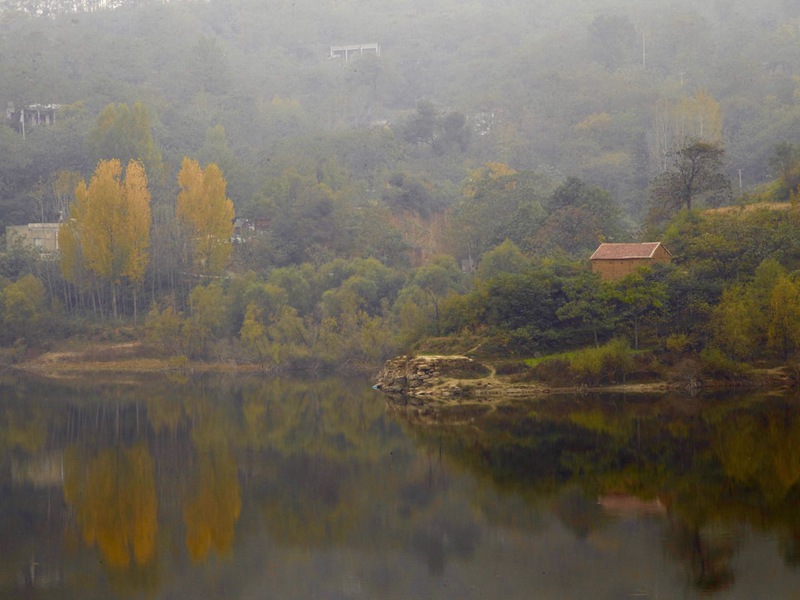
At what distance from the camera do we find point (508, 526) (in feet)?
64.5

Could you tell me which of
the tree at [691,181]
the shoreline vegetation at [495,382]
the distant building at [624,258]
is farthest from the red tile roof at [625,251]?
the tree at [691,181]

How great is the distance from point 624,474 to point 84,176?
54730 mm

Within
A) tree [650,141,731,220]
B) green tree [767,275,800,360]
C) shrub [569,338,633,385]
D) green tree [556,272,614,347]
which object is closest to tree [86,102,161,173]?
tree [650,141,731,220]

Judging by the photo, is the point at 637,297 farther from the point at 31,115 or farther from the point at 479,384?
the point at 31,115

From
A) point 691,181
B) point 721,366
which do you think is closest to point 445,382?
point 721,366

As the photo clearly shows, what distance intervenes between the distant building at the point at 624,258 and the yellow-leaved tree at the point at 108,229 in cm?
2558

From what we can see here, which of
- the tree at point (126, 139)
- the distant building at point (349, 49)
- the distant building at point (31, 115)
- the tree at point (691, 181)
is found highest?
the distant building at point (349, 49)

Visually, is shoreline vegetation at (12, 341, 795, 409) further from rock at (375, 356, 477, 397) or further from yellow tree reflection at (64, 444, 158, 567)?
yellow tree reflection at (64, 444, 158, 567)

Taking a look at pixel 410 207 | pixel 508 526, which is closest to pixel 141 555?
pixel 508 526

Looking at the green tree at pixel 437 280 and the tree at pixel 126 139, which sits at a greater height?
the tree at pixel 126 139

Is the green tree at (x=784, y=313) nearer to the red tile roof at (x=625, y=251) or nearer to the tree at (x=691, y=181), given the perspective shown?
the red tile roof at (x=625, y=251)

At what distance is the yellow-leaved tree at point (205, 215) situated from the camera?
60344 millimetres

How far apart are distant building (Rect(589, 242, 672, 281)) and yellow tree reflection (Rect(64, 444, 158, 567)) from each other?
70.2 feet

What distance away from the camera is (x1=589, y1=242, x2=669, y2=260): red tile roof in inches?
1693
